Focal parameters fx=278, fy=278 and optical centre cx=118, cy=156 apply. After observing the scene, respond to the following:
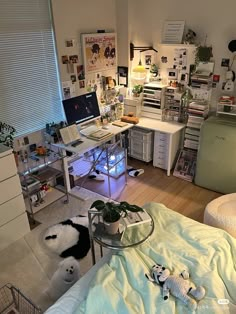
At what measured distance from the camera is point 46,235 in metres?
2.86

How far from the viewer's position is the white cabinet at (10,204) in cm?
251

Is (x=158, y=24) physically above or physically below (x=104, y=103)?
above

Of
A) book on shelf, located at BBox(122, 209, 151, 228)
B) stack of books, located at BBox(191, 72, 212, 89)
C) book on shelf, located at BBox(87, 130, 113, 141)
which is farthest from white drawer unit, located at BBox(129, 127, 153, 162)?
book on shelf, located at BBox(122, 209, 151, 228)

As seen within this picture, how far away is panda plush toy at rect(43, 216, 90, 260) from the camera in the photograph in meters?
2.67

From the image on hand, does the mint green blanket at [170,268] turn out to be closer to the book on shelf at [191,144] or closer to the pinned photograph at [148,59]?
the book on shelf at [191,144]

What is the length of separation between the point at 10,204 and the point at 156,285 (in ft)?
5.39

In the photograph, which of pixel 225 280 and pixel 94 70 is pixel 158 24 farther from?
pixel 225 280

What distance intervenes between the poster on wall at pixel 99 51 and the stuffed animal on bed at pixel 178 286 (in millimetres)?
2763

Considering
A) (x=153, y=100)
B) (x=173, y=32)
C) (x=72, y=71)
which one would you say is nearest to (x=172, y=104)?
(x=153, y=100)

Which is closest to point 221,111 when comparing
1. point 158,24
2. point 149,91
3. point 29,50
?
point 149,91

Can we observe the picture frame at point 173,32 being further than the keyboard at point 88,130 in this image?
Yes

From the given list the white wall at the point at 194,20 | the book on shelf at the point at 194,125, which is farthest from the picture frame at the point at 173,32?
the book on shelf at the point at 194,125

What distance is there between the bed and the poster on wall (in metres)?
2.42

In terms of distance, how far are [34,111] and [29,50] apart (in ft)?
2.17
